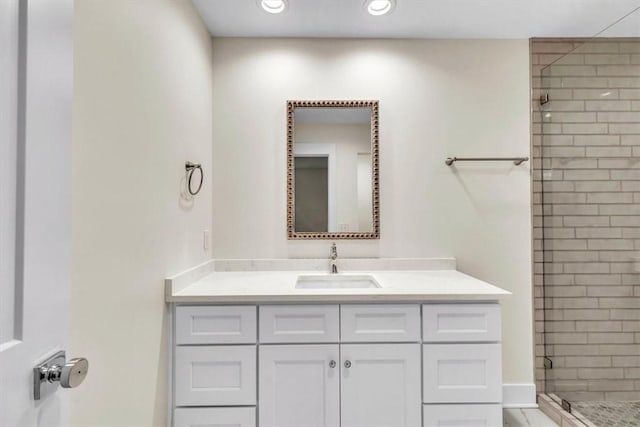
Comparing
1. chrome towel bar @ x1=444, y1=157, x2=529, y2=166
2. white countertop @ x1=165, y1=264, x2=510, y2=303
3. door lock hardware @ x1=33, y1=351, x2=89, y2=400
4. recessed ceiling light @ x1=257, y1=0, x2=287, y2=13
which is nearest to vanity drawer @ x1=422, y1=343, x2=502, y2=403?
white countertop @ x1=165, y1=264, x2=510, y2=303

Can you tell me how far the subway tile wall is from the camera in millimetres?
1971

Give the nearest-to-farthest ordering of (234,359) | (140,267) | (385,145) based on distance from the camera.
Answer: (140,267) → (234,359) → (385,145)

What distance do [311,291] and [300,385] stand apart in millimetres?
418

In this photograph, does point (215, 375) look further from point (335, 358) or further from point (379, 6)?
point (379, 6)

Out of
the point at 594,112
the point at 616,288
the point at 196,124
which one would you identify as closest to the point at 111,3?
the point at 196,124

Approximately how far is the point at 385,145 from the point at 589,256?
1.37 m

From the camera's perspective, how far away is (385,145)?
2264 millimetres

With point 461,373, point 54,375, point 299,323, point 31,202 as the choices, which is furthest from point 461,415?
point 31,202

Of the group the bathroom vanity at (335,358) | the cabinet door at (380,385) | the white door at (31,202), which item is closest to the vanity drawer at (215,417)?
the bathroom vanity at (335,358)

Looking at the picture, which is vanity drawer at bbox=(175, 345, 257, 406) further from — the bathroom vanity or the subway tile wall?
the subway tile wall

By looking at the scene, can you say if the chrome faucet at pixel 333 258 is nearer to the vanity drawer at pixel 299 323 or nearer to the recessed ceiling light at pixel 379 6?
the vanity drawer at pixel 299 323

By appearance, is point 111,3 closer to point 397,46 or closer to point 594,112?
point 397,46

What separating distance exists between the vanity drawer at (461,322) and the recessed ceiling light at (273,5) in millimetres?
1740

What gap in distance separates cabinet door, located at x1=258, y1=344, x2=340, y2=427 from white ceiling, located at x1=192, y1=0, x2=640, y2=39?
180cm
